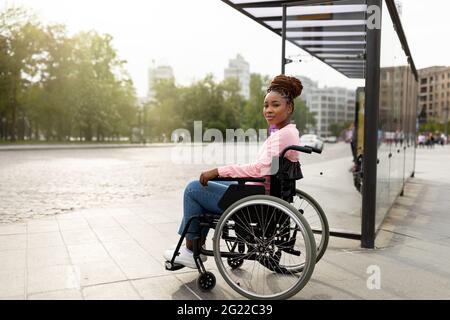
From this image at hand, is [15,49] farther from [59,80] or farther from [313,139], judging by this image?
[313,139]

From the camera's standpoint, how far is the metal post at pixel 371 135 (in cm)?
461

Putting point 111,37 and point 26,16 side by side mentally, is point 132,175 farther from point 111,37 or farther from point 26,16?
point 111,37

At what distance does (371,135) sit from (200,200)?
224 centimetres

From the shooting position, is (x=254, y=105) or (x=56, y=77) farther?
(x=254, y=105)

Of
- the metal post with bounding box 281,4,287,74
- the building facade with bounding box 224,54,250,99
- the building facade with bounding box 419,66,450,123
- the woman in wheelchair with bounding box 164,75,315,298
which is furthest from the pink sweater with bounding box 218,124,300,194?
the building facade with bounding box 224,54,250,99

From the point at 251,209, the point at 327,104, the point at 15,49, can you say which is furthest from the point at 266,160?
the point at 15,49

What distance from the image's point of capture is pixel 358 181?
7.94 metres

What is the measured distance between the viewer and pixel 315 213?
3.95 metres

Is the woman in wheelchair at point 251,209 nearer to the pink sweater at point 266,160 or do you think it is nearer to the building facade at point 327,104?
the pink sweater at point 266,160

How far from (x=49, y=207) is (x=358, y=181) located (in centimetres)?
541

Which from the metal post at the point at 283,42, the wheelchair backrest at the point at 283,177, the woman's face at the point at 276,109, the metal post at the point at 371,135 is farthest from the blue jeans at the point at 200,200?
the metal post at the point at 283,42

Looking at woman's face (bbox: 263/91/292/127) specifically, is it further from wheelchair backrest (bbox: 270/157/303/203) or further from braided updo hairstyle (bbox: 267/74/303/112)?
wheelchair backrest (bbox: 270/157/303/203)

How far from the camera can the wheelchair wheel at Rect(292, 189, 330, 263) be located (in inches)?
150
